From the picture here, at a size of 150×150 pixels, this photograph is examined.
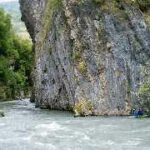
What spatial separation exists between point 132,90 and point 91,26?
24.7 feet

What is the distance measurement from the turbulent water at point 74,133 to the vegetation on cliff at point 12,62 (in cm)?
3867

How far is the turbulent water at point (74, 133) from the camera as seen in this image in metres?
33.9

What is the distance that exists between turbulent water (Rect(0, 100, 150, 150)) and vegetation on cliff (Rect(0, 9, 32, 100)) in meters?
38.7

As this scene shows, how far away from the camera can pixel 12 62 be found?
303 feet

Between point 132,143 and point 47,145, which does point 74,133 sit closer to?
point 47,145

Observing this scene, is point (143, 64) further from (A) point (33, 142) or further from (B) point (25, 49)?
(B) point (25, 49)

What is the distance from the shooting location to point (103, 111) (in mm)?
51656

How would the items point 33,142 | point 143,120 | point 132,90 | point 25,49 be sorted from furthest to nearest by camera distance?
point 25,49 → point 132,90 → point 143,120 → point 33,142

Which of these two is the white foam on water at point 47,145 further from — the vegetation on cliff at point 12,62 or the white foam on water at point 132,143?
the vegetation on cliff at point 12,62

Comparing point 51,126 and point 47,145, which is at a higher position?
point 51,126

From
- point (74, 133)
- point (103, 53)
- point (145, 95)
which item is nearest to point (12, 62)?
point (103, 53)

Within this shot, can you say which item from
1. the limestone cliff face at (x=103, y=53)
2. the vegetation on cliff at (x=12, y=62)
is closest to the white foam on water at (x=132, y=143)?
the limestone cliff face at (x=103, y=53)

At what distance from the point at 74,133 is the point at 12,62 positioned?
178 ft

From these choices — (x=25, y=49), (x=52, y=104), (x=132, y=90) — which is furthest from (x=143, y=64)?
(x=25, y=49)
